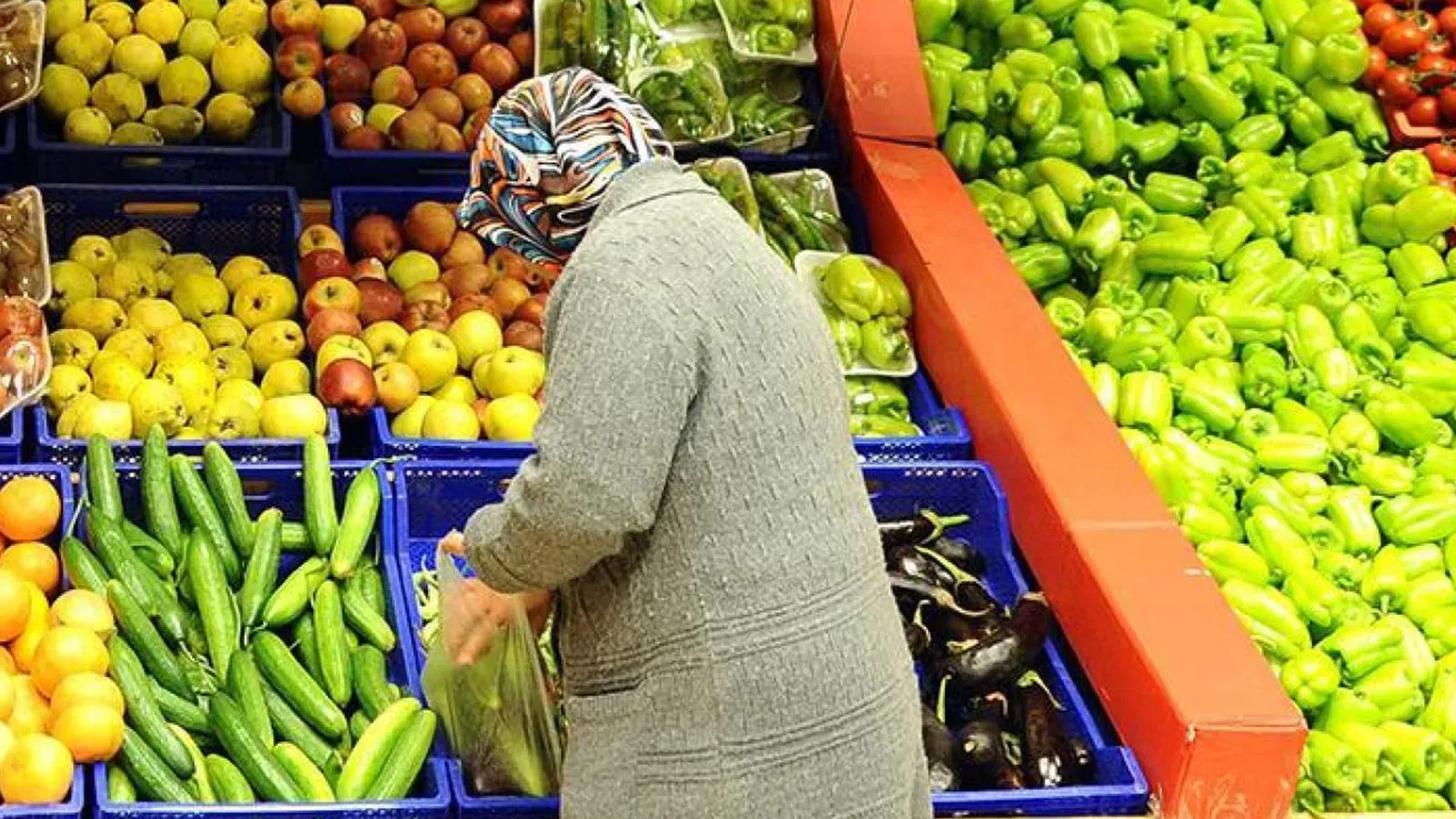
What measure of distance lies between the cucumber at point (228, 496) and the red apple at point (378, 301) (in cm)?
75

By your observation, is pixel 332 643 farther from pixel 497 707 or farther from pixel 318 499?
pixel 497 707

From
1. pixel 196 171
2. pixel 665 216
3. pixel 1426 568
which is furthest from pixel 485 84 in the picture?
pixel 665 216

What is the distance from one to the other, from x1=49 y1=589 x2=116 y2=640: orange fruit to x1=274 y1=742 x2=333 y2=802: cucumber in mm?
386

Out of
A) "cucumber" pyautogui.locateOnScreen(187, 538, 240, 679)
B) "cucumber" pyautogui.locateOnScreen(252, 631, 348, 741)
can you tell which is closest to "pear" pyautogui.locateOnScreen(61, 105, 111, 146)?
"cucumber" pyautogui.locateOnScreen(187, 538, 240, 679)

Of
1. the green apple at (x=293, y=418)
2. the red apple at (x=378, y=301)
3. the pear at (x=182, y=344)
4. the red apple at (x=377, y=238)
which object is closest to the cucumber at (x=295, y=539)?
the green apple at (x=293, y=418)

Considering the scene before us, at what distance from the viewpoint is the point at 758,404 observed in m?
2.80

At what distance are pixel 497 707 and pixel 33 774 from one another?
2.35 ft

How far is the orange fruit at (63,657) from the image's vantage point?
374cm

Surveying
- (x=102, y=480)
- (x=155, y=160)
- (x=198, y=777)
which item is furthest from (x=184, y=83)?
(x=198, y=777)

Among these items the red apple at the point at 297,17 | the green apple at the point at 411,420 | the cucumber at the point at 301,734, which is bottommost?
the cucumber at the point at 301,734

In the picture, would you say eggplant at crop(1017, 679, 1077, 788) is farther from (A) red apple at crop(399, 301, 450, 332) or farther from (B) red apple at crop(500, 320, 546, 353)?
(A) red apple at crop(399, 301, 450, 332)

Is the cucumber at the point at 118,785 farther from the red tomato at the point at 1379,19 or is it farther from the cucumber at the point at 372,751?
the red tomato at the point at 1379,19

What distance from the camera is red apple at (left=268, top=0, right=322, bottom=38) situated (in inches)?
222

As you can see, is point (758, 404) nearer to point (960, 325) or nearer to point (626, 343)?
point (626, 343)
